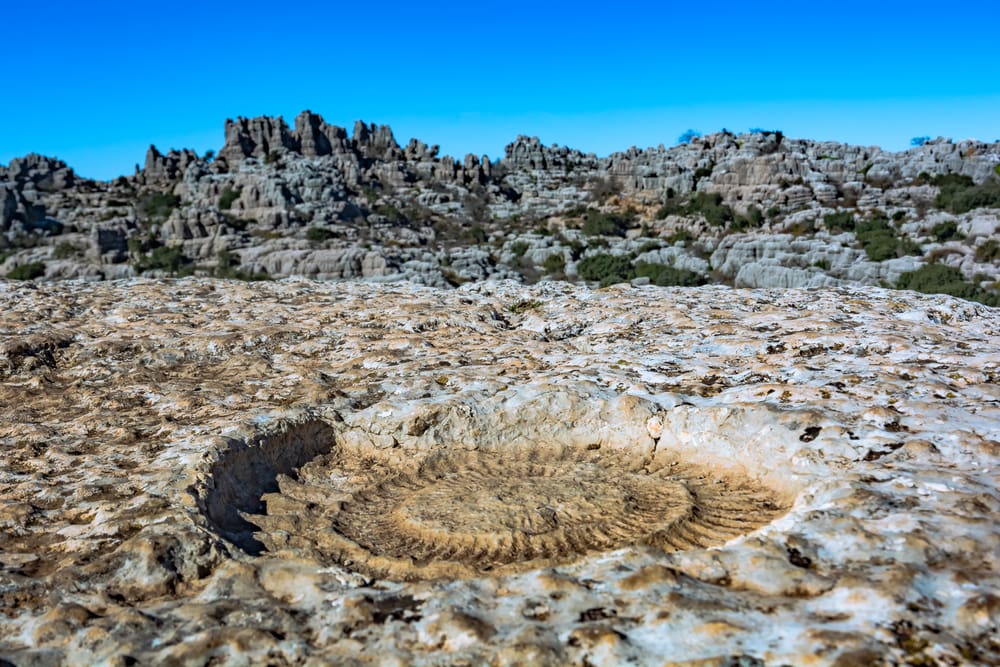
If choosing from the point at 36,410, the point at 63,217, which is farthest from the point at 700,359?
the point at 63,217

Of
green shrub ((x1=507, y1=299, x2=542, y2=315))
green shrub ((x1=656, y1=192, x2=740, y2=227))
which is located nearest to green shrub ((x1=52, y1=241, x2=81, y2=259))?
green shrub ((x1=656, y1=192, x2=740, y2=227))

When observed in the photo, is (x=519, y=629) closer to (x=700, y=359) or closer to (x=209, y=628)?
(x=209, y=628)

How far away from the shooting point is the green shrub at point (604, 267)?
62928 mm

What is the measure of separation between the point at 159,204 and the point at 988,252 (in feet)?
317

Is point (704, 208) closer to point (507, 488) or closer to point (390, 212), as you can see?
point (390, 212)

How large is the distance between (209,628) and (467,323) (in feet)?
26.2

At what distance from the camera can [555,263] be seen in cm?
7131

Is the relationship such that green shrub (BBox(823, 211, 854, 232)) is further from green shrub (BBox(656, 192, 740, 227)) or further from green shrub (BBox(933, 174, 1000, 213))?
green shrub (BBox(656, 192, 740, 227))

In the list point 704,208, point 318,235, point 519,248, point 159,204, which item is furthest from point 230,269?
point 704,208

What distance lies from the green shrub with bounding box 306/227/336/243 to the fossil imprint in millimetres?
72139

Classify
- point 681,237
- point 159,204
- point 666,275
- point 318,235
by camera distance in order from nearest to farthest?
point 666,275 → point 318,235 → point 681,237 → point 159,204

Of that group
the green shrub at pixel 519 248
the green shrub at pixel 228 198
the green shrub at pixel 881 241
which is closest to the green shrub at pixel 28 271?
the green shrub at pixel 228 198

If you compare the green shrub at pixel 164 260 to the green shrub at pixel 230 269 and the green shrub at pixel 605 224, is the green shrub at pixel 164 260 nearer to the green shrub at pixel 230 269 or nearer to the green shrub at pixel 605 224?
the green shrub at pixel 230 269

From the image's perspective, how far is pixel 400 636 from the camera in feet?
13.3
